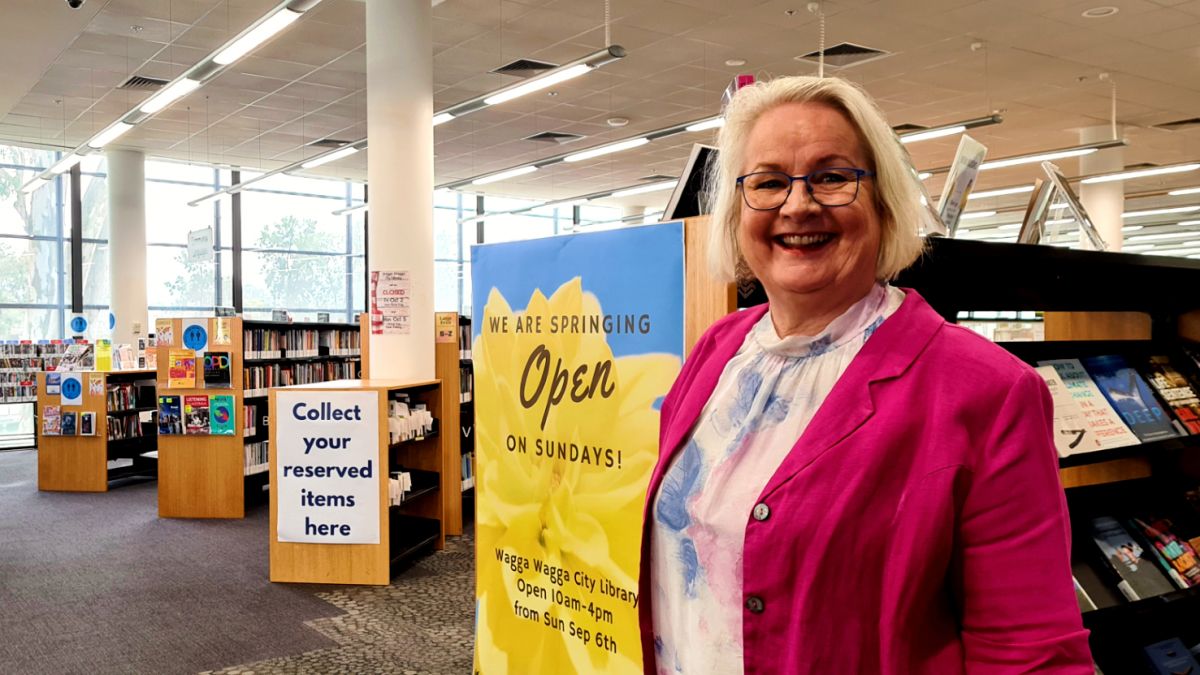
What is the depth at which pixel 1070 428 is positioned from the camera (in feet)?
7.41

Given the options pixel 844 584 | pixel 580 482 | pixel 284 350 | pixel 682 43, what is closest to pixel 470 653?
pixel 580 482

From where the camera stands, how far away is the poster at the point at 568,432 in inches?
82.6

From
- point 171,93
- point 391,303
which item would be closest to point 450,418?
point 391,303

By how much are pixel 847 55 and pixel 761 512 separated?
29.0ft

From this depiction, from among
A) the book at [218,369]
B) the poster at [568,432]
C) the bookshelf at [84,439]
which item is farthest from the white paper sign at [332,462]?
the bookshelf at [84,439]

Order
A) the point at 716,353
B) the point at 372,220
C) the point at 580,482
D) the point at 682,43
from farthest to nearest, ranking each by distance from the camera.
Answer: the point at 682,43
the point at 372,220
the point at 580,482
the point at 716,353

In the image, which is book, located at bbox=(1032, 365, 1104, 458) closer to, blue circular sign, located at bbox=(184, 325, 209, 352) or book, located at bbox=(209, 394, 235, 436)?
book, located at bbox=(209, 394, 235, 436)

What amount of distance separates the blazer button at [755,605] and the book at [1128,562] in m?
1.68

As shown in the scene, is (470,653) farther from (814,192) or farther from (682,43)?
(682,43)

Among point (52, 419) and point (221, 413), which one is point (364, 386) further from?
point (52, 419)

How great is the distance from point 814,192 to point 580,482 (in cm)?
121

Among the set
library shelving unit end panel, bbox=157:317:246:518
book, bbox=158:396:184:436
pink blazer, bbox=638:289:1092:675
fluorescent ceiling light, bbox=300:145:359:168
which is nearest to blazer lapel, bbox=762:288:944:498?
pink blazer, bbox=638:289:1092:675

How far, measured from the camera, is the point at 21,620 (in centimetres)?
483

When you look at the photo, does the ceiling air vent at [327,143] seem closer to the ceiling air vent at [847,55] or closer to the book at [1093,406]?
the ceiling air vent at [847,55]
